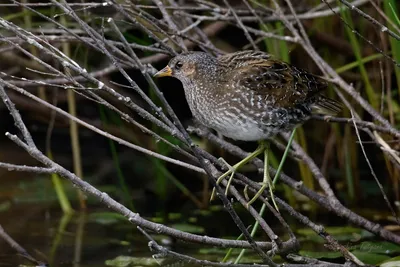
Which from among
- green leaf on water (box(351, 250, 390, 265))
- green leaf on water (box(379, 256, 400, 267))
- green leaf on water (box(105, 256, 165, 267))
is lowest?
green leaf on water (box(105, 256, 165, 267))

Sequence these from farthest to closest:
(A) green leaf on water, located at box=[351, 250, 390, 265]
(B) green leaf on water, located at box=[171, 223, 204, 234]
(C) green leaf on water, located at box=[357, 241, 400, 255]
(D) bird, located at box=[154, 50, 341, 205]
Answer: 1. (B) green leaf on water, located at box=[171, 223, 204, 234]
2. (C) green leaf on water, located at box=[357, 241, 400, 255]
3. (A) green leaf on water, located at box=[351, 250, 390, 265]
4. (D) bird, located at box=[154, 50, 341, 205]

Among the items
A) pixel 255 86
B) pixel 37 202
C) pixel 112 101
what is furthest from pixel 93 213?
pixel 255 86

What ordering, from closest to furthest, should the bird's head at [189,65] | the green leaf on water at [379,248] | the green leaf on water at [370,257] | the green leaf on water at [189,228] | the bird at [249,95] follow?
1. the bird at [249,95]
2. the bird's head at [189,65]
3. the green leaf on water at [370,257]
4. the green leaf on water at [379,248]
5. the green leaf on water at [189,228]

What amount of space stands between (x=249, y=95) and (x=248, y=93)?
0.04 feet

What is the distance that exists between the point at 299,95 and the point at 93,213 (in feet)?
6.12

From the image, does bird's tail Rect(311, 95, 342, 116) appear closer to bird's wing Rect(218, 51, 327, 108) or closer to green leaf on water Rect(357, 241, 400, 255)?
bird's wing Rect(218, 51, 327, 108)

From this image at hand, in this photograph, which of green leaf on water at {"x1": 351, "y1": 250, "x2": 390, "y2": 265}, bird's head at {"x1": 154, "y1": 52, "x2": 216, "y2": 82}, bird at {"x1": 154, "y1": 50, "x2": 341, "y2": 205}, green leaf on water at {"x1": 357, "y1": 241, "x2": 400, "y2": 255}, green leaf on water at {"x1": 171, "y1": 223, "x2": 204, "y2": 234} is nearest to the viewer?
bird at {"x1": 154, "y1": 50, "x2": 341, "y2": 205}

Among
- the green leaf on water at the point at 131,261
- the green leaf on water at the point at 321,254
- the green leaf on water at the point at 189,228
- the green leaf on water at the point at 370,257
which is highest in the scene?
the green leaf on water at the point at 370,257

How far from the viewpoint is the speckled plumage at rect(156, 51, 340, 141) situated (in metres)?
3.58

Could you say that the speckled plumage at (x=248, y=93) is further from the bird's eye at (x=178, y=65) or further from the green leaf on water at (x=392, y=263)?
the green leaf on water at (x=392, y=263)

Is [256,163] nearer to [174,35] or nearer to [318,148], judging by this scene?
[174,35]

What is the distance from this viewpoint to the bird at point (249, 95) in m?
3.57

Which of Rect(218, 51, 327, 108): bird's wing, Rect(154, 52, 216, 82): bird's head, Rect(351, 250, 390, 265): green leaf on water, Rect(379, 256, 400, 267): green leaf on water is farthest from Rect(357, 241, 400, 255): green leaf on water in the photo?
Rect(154, 52, 216, 82): bird's head

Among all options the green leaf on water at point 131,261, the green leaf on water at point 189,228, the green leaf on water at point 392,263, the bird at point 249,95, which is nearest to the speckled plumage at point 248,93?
the bird at point 249,95
